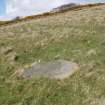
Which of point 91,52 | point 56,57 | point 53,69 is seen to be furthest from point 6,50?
point 91,52

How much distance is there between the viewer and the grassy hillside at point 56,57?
16969mm

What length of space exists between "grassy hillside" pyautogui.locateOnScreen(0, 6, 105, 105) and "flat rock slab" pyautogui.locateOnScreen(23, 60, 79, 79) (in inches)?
20.1

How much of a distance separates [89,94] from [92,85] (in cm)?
103

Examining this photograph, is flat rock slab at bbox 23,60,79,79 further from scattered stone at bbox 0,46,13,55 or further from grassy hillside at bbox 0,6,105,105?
scattered stone at bbox 0,46,13,55

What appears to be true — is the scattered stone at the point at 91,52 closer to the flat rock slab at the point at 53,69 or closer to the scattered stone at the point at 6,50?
the flat rock slab at the point at 53,69

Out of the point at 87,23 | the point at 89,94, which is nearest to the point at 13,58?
the point at 89,94

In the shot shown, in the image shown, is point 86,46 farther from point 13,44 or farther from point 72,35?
point 13,44

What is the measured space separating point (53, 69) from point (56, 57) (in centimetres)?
217

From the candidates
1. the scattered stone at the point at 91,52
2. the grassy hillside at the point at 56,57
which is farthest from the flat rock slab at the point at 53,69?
the scattered stone at the point at 91,52

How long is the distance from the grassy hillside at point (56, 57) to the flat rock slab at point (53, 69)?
51 cm

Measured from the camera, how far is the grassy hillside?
17.0 metres

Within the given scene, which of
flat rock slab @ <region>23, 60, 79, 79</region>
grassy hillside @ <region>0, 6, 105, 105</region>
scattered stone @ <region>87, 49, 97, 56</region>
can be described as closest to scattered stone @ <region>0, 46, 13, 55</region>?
grassy hillside @ <region>0, 6, 105, 105</region>

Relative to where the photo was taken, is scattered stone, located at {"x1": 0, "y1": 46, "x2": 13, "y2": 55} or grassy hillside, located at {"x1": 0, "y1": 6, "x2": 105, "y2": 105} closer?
grassy hillside, located at {"x1": 0, "y1": 6, "x2": 105, "y2": 105}

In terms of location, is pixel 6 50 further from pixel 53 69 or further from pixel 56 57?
pixel 53 69
